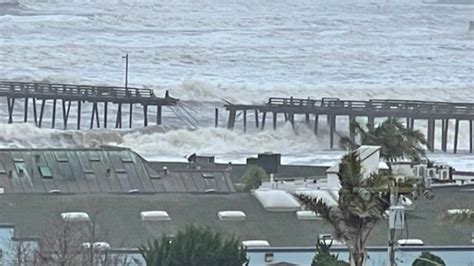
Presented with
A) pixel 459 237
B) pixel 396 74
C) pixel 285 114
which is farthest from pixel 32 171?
pixel 396 74

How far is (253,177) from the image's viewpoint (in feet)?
128

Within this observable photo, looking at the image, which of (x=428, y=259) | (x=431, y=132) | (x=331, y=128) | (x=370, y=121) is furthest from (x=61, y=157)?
(x=331, y=128)

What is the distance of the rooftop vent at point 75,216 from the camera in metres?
28.7

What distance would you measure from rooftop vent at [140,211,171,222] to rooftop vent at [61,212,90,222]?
72 cm

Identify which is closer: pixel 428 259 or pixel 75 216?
pixel 428 259

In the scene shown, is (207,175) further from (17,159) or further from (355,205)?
(355,205)

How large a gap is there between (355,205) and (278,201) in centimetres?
997

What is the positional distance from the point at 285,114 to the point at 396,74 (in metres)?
32.0

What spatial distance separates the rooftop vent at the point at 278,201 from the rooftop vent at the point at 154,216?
1546 mm

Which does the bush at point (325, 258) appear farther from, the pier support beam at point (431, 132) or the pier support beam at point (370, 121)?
the pier support beam at point (431, 132)

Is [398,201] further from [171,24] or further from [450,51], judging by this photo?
[171,24]

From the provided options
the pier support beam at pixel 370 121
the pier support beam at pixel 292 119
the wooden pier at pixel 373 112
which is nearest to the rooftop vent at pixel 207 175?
the pier support beam at pixel 370 121

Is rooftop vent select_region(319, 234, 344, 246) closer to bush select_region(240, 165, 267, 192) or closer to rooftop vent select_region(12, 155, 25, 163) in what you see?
bush select_region(240, 165, 267, 192)

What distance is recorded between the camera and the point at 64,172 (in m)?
35.5
